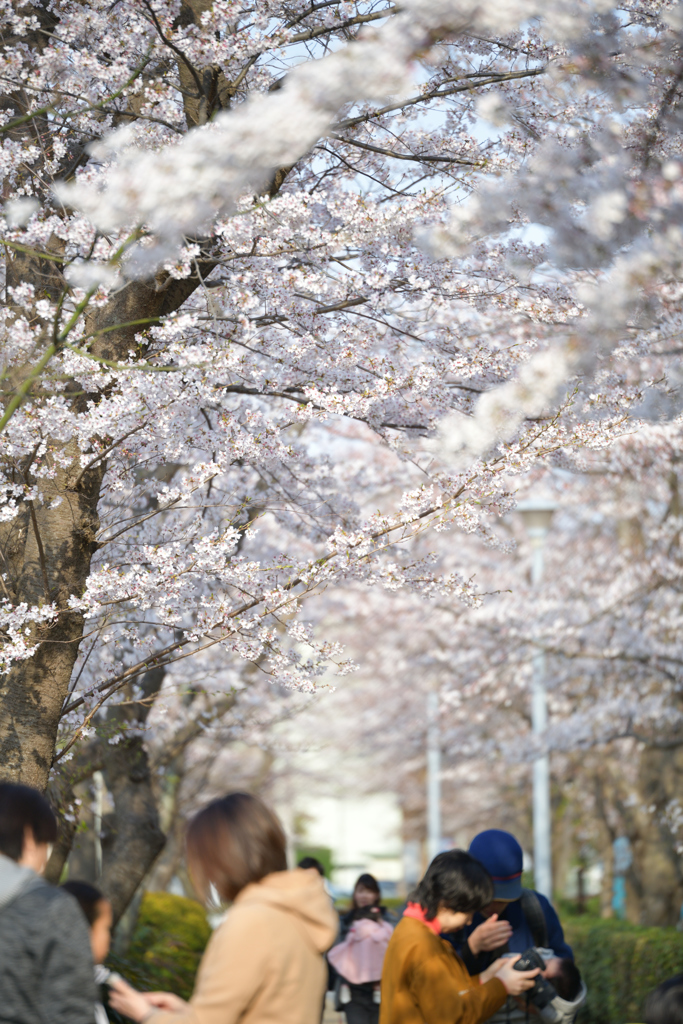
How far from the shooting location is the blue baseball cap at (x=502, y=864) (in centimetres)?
404

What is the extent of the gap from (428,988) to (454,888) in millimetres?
328

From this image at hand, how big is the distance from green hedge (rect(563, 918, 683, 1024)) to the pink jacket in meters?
2.33

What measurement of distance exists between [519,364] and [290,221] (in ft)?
5.15

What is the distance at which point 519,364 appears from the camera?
18.4 ft

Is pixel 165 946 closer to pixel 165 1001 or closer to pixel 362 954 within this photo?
pixel 362 954

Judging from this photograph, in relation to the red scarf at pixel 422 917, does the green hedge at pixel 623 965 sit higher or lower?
lower

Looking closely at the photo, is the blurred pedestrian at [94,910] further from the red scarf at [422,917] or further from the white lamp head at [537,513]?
the white lamp head at [537,513]

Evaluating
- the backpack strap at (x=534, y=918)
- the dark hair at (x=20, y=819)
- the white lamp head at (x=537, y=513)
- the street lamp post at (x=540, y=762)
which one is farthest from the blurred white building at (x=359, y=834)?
the dark hair at (x=20, y=819)

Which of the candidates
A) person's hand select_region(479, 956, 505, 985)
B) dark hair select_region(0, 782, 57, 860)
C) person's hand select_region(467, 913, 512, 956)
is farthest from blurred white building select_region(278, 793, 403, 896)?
dark hair select_region(0, 782, 57, 860)

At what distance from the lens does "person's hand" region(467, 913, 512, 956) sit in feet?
12.2

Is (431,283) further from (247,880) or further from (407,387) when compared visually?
(247,880)

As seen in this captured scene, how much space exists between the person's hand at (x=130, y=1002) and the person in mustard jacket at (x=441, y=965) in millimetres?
1191

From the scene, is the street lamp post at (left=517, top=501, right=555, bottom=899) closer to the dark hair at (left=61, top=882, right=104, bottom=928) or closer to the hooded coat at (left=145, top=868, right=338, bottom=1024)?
the dark hair at (left=61, top=882, right=104, bottom=928)

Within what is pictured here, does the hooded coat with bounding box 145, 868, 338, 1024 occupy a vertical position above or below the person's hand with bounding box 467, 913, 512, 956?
above
